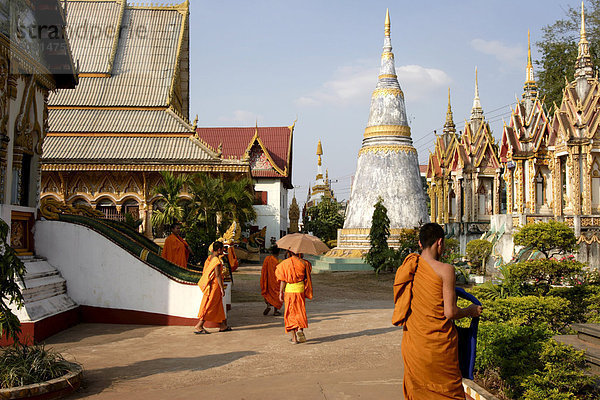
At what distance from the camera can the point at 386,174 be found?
23.1m

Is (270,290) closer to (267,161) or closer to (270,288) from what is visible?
(270,288)

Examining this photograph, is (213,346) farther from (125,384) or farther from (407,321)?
(407,321)

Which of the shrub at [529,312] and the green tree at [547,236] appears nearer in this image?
the shrub at [529,312]

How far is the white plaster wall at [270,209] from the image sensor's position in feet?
112

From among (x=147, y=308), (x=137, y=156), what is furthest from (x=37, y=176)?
(x=137, y=156)

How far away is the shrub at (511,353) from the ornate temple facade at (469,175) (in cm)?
1687

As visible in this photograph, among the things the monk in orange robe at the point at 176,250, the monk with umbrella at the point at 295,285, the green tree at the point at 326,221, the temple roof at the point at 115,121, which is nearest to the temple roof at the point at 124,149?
the temple roof at the point at 115,121

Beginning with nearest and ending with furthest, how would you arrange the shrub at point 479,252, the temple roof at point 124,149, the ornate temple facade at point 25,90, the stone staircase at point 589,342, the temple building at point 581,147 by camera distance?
the stone staircase at point 589,342 → the ornate temple facade at point 25,90 → the temple building at point 581,147 → the shrub at point 479,252 → the temple roof at point 124,149

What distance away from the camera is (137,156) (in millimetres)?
23406

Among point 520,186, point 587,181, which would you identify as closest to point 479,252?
point 587,181

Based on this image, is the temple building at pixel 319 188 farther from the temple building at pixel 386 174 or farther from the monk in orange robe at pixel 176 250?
the monk in orange robe at pixel 176 250

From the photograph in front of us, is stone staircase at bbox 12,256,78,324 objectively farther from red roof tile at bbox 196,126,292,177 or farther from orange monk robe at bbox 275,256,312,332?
red roof tile at bbox 196,126,292,177

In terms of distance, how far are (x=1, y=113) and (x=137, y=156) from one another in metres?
15.8

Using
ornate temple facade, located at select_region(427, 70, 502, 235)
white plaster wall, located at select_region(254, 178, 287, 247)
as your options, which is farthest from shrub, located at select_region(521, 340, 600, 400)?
white plaster wall, located at select_region(254, 178, 287, 247)
